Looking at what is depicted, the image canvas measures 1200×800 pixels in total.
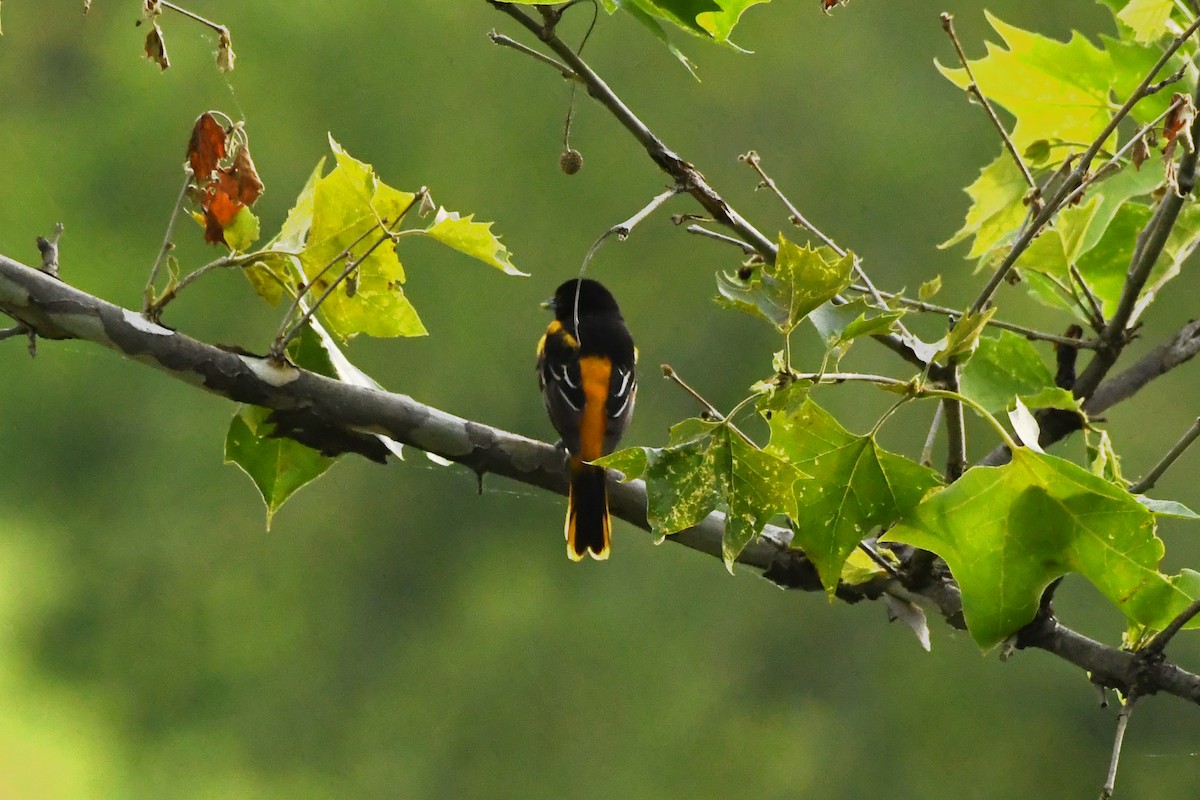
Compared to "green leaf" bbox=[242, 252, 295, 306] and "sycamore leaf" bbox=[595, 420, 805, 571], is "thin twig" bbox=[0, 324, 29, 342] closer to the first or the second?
"green leaf" bbox=[242, 252, 295, 306]

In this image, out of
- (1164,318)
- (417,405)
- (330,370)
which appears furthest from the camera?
(1164,318)

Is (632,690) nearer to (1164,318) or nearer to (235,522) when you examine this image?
(235,522)

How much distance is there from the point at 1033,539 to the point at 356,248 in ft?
2.41

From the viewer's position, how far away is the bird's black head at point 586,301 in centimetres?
319

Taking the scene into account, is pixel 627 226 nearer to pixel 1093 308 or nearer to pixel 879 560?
pixel 879 560

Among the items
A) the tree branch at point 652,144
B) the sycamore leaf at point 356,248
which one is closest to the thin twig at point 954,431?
the tree branch at point 652,144

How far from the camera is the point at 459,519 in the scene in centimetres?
1075

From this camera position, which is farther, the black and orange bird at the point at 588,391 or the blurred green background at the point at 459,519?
the blurred green background at the point at 459,519

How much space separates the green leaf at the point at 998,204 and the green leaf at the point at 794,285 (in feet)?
2.42

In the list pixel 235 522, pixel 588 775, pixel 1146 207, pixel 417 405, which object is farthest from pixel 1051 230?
pixel 235 522

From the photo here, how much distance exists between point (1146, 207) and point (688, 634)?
9.26 meters

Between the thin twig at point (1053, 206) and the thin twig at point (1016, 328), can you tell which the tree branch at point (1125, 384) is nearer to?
the thin twig at point (1016, 328)

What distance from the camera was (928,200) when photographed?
11.1 m

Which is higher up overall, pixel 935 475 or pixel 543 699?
pixel 935 475
